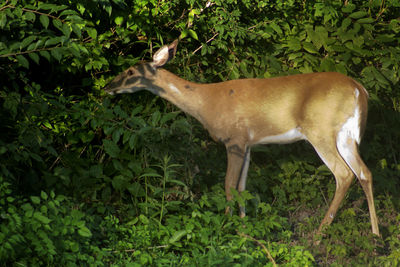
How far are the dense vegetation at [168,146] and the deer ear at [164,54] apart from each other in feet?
1.30

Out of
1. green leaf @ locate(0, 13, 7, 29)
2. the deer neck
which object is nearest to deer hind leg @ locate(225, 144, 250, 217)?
the deer neck

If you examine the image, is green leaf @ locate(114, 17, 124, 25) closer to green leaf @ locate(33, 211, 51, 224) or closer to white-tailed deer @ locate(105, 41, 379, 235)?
white-tailed deer @ locate(105, 41, 379, 235)

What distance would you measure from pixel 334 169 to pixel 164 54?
2.06m

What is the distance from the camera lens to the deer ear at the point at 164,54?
20.3 feet

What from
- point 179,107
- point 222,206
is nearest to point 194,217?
point 222,206

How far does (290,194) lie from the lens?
7.01m

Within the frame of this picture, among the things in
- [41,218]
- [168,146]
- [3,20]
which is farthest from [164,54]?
[41,218]

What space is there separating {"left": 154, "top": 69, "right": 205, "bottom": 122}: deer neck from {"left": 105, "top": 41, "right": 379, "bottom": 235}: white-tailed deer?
0.01 meters

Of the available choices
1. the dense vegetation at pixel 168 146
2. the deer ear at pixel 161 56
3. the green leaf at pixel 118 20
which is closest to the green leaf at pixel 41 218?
the dense vegetation at pixel 168 146

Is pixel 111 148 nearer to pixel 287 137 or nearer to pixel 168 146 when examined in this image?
pixel 168 146

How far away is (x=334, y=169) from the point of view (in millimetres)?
6074

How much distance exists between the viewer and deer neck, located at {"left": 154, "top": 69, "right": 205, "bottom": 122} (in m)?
6.20

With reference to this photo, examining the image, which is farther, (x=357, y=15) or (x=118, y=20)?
(x=357, y=15)

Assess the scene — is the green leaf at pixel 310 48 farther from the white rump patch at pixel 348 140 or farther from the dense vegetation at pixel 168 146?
the white rump patch at pixel 348 140
